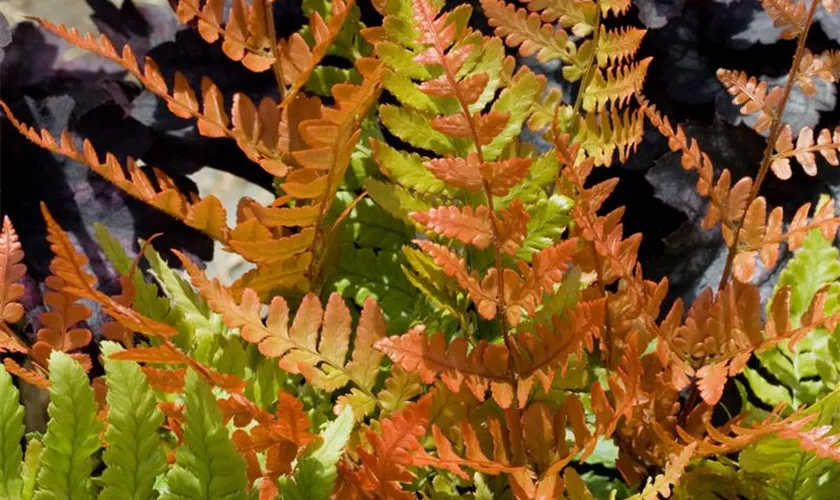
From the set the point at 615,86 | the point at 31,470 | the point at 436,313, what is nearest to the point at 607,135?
the point at 615,86

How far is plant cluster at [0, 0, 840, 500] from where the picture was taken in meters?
0.41

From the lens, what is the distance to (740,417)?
0.52 metres

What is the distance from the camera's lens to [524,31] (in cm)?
51

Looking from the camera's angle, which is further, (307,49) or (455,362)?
(307,49)

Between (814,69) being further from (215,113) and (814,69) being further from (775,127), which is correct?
(215,113)

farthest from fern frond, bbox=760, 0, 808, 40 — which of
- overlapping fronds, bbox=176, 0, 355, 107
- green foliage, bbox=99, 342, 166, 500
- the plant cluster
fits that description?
green foliage, bbox=99, 342, 166, 500

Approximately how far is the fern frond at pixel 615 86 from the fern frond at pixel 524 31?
2 cm

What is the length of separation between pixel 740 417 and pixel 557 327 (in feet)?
0.47

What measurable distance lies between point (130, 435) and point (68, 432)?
1.2 inches

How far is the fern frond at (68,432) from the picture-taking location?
0.40m

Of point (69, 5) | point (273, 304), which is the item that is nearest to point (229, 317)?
point (273, 304)

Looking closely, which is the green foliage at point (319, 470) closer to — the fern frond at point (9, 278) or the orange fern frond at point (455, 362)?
the orange fern frond at point (455, 362)

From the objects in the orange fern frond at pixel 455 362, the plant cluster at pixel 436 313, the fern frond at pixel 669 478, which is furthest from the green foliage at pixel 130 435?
the fern frond at pixel 669 478

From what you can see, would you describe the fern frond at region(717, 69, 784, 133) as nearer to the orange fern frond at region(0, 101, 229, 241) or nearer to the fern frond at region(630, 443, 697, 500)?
the fern frond at region(630, 443, 697, 500)
